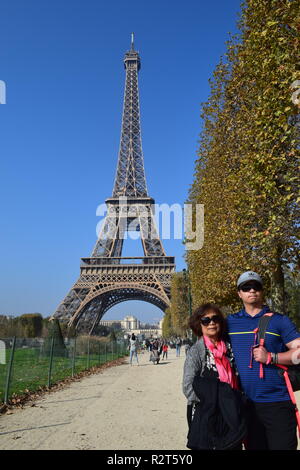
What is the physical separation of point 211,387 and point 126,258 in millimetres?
60031

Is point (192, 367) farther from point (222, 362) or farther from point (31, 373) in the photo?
point (31, 373)

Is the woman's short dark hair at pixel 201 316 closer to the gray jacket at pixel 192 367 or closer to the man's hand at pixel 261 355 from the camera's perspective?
the gray jacket at pixel 192 367

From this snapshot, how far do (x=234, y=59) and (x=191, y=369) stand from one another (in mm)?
13536

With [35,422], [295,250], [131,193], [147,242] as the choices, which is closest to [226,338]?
[35,422]

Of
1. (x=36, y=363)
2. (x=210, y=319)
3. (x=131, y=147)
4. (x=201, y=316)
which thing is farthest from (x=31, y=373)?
(x=131, y=147)

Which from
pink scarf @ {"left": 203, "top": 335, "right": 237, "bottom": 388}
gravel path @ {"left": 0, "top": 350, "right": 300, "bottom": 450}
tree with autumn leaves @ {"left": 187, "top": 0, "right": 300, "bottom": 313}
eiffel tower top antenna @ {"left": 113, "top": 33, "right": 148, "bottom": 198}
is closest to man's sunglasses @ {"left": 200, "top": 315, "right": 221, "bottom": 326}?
pink scarf @ {"left": 203, "top": 335, "right": 237, "bottom": 388}

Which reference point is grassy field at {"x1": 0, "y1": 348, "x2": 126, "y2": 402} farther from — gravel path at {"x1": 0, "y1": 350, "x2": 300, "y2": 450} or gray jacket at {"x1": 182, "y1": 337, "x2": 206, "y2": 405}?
gray jacket at {"x1": 182, "y1": 337, "x2": 206, "y2": 405}

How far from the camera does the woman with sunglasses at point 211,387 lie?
2.78 meters

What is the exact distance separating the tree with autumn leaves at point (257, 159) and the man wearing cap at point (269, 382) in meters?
5.08

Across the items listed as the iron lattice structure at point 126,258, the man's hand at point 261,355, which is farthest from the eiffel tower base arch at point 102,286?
the man's hand at point 261,355

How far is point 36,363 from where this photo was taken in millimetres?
20453

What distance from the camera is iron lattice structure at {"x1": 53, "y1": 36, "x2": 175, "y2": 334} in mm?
57719

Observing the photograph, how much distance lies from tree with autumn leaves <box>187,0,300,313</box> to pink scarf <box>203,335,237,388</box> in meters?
5.15
